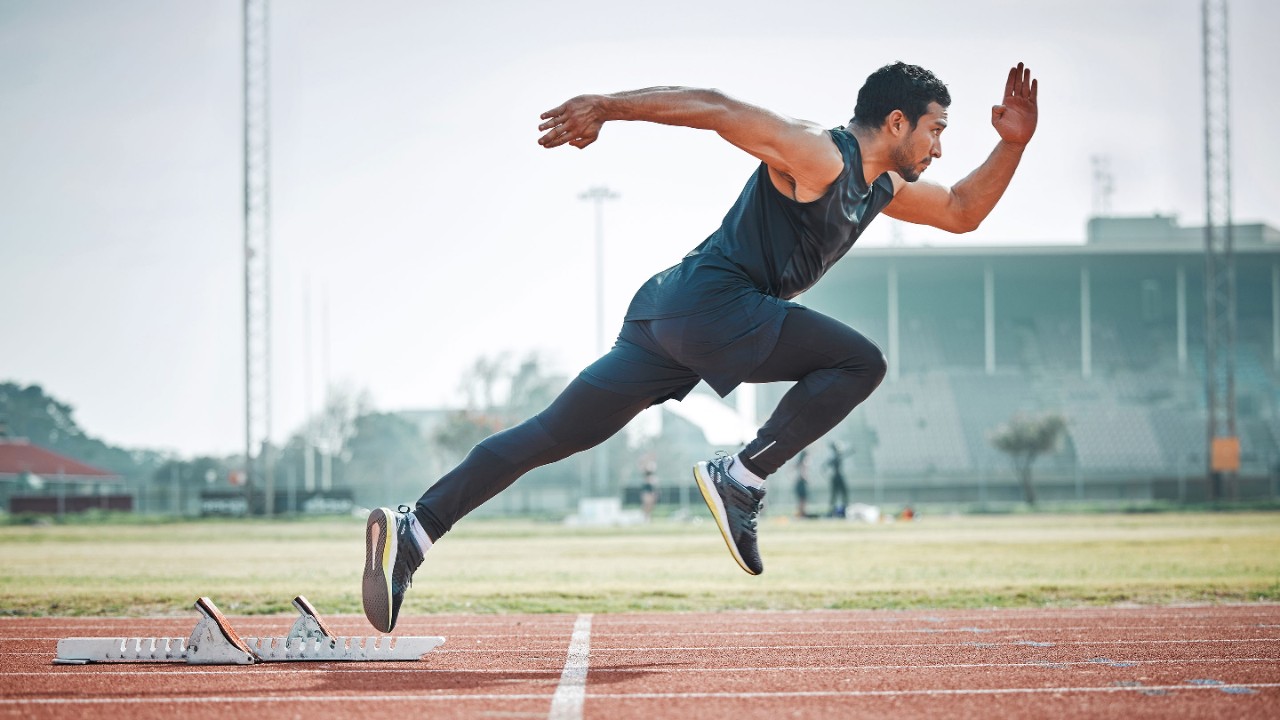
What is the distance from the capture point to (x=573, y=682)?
4590 mm

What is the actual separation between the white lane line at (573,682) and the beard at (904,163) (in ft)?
7.44

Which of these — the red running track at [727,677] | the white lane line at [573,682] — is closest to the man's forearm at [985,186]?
the red running track at [727,677]

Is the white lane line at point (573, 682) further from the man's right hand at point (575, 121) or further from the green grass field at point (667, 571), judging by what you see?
the green grass field at point (667, 571)

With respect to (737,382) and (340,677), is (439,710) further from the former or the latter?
(737,382)

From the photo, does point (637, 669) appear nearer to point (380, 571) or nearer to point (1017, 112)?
point (380, 571)

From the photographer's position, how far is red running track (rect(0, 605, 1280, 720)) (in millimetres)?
3891

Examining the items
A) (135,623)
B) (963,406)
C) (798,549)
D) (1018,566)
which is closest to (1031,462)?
(963,406)

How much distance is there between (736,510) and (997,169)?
1.96m

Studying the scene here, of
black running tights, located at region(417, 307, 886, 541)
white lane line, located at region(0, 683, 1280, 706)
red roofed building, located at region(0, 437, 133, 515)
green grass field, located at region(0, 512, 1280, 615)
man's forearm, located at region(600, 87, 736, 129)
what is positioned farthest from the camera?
red roofed building, located at region(0, 437, 133, 515)

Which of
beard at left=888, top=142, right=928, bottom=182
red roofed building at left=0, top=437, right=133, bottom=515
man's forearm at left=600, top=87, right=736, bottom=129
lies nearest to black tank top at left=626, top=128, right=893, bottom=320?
beard at left=888, top=142, right=928, bottom=182

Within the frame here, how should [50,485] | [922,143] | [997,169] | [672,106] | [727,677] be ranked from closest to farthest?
[672,106]
[727,677]
[922,143]
[997,169]
[50,485]

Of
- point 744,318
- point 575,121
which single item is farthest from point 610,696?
point 575,121

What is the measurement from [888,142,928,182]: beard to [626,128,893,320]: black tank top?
0.15 meters

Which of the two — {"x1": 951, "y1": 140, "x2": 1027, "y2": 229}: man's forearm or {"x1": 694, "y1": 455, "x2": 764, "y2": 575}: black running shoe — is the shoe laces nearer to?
{"x1": 694, "y1": 455, "x2": 764, "y2": 575}: black running shoe
